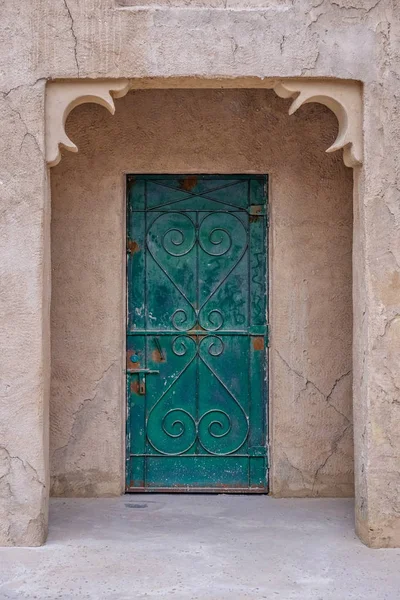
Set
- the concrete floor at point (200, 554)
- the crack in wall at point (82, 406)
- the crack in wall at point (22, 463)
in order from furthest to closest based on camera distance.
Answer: the crack in wall at point (82, 406)
the crack in wall at point (22, 463)
the concrete floor at point (200, 554)

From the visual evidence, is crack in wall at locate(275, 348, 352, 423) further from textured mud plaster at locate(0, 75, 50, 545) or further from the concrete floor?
textured mud plaster at locate(0, 75, 50, 545)

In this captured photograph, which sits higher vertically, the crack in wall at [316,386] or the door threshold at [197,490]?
the crack in wall at [316,386]

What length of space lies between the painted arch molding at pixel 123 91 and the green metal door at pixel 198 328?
124cm

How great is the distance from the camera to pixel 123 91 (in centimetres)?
489

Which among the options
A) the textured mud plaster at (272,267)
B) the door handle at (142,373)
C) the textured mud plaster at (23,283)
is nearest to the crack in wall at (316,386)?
the textured mud plaster at (272,267)

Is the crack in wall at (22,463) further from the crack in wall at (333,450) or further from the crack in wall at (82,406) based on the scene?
the crack in wall at (333,450)

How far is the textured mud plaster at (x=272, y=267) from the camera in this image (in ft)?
19.5

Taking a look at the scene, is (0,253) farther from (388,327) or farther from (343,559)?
(343,559)

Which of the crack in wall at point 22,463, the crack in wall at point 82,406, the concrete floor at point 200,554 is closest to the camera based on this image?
the concrete floor at point 200,554

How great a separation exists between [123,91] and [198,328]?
1.92 m

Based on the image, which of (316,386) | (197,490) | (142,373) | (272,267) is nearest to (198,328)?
(142,373)

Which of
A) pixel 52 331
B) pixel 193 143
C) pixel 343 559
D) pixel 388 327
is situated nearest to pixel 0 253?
pixel 52 331

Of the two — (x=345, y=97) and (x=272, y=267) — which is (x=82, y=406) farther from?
(x=345, y=97)

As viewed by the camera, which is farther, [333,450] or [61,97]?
[333,450]
